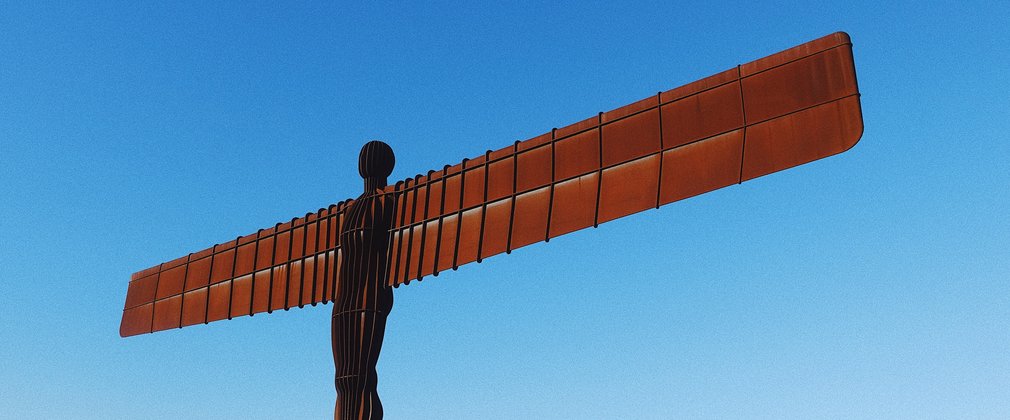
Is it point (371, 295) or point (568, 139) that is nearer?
point (568, 139)

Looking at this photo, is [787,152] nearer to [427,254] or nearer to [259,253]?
[427,254]

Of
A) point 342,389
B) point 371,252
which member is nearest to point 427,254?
point 371,252

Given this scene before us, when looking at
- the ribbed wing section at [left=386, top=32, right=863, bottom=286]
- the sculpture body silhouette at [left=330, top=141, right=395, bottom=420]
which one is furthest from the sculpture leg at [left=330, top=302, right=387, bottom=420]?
the ribbed wing section at [left=386, top=32, right=863, bottom=286]

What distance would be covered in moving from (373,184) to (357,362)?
2139 millimetres

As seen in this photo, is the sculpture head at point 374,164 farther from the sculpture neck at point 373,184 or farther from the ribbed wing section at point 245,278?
the ribbed wing section at point 245,278

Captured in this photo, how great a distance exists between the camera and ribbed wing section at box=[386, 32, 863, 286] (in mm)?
7305

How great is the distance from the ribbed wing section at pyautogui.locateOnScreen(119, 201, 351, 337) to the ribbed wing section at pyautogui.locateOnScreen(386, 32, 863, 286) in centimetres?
115

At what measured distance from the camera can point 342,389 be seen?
9.27m

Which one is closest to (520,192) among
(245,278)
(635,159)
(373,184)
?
(635,159)

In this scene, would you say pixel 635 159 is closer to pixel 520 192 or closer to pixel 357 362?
pixel 520 192

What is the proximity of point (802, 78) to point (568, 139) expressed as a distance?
7.75 ft

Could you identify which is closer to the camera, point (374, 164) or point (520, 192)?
point (520, 192)

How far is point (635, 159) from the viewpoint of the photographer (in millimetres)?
8211

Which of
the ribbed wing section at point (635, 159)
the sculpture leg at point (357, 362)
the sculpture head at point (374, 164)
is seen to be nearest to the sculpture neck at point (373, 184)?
the sculpture head at point (374, 164)
